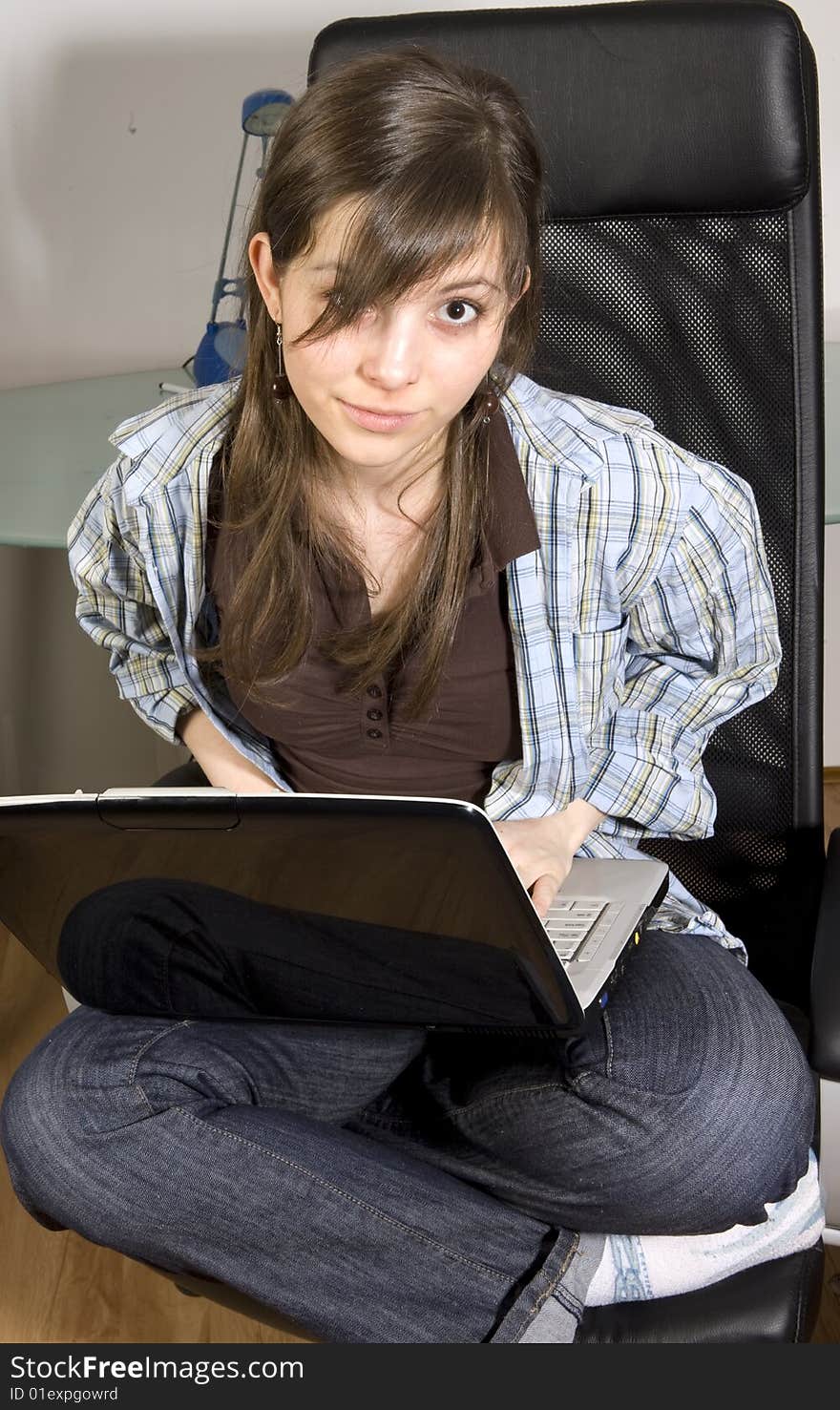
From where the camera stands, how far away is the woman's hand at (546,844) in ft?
3.48

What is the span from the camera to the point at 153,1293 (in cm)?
142

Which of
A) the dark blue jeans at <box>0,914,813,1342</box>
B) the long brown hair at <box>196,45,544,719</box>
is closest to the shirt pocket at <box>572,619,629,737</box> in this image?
the long brown hair at <box>196,45,544,719</box>

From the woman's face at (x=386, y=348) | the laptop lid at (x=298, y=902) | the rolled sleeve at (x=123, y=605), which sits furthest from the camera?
the rolled sleeve at (x=123, y=605)

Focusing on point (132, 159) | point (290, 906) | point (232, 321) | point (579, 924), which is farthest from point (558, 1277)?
point (132, 159)

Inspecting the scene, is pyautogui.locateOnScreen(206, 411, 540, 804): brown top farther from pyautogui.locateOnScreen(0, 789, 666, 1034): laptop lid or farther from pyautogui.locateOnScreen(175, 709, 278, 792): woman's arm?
pyautogui.locateOnScreen(0, 789, 666, 1034): laptop lid

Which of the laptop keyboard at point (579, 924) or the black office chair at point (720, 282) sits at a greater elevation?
the black office chair at point (720, 282)

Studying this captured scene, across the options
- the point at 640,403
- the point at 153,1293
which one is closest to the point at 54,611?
the point at 153,1293

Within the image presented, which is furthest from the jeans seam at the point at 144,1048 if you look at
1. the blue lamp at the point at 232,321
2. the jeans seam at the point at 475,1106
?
the blue lamp at the point at 232,321

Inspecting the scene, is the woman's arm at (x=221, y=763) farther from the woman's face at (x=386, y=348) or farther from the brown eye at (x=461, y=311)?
the brown eye at (x=461, y=311)

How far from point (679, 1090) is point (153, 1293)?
69 cm

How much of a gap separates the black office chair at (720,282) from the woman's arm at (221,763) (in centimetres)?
37

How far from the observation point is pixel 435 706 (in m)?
1.12

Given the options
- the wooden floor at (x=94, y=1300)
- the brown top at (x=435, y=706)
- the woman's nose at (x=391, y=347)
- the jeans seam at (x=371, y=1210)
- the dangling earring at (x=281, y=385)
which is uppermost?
the woman's nose at (x=391, y=347)

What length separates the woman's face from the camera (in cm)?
91
